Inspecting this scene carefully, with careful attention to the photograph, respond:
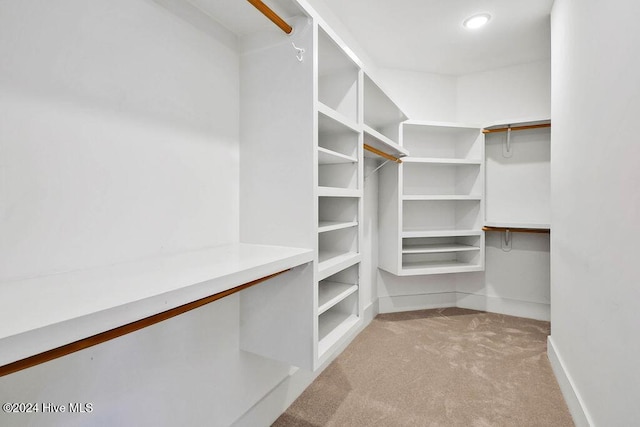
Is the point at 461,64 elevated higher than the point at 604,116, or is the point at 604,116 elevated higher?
the point at 461,64

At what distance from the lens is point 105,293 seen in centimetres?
66

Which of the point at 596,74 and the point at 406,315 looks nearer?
the point at 596,74

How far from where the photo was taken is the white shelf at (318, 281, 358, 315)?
144cm

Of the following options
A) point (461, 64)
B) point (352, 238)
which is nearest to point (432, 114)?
point (461, 64)

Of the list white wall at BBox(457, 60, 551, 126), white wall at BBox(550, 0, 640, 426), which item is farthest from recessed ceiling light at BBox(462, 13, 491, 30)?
white wall at BBox(457, 60, 551, 126)

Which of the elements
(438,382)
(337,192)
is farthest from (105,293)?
(438,382)

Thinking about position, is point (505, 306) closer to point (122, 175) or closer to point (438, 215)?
point (438, 215)

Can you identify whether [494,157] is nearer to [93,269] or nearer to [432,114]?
[432,114]

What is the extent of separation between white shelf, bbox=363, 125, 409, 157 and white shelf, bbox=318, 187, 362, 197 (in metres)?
0.41

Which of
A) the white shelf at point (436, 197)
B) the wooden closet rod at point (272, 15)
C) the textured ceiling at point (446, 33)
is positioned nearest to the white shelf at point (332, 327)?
the wooden closet rod at point (272, 15)

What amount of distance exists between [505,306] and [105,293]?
11.6 ft

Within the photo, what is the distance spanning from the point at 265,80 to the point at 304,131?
0.32 meters

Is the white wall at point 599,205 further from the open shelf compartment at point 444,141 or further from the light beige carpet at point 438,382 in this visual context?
the open shelf compartment at point 444,141

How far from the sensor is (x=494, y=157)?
316 cm
